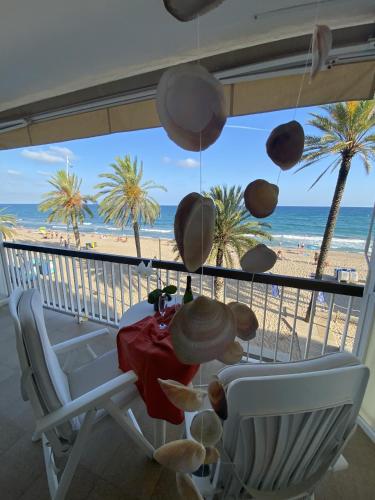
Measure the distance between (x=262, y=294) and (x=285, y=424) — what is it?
29.4 feet

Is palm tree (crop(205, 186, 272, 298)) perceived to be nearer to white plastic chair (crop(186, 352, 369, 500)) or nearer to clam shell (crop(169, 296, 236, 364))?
white plastic chair (crop(186, 352, 369, 500))

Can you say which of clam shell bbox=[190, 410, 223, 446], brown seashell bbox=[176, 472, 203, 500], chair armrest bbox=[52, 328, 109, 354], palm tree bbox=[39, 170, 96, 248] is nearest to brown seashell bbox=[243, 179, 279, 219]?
clam shell bbox=[190, 410, 223, 446]

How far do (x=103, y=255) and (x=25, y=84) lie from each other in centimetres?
174

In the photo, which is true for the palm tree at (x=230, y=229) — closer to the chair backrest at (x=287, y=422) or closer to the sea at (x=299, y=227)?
the chair backrest at (x=287, y=422)

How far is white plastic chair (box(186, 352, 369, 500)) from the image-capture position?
0.61 meters

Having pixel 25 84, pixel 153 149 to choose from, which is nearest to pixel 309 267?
pixel 153 149

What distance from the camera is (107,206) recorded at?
34.3 ft

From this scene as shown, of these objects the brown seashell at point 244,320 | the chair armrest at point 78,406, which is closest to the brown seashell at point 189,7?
the brown seashell at point 244,320

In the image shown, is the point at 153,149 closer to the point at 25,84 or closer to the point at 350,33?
the point at 25,84

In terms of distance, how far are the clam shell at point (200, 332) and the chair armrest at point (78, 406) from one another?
80cm

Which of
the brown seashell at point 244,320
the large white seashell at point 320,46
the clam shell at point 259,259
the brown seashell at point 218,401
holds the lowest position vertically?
the brown seashell at point 218,401

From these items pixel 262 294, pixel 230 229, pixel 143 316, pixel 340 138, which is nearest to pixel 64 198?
pixel 230 229

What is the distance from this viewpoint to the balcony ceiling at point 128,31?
1251 millimetres

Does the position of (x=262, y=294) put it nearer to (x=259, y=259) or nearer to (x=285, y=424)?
(x=285, y=424)
